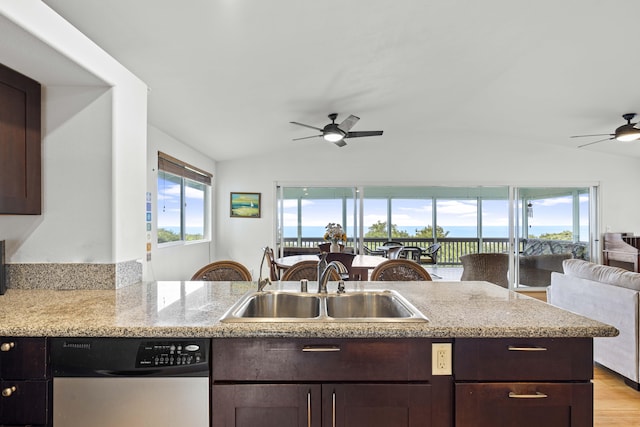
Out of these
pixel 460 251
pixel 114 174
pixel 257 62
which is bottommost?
pixel 460 251

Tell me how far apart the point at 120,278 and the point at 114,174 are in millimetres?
563

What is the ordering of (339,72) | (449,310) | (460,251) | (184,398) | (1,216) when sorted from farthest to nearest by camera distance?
(460,251)
(339,72)
(1,216)
(449,310)
(184,398)

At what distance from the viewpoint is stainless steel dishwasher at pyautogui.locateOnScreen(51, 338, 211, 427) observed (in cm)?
120

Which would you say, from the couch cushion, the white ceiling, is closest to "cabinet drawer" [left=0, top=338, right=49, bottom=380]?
the white ceiling

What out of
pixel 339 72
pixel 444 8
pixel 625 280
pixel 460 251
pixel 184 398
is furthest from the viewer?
pixel 460 251

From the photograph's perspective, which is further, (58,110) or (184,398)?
(58,110)

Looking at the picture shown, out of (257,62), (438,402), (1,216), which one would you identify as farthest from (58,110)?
(438,402)

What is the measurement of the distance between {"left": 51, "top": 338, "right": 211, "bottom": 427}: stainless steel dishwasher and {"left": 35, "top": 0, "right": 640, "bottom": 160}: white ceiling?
1680mm

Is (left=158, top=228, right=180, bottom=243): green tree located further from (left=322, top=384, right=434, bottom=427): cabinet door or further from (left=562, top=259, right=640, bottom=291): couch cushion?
(left=562, top=259, right=640, bottom=291): couch cushion

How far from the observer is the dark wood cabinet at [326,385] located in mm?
1207

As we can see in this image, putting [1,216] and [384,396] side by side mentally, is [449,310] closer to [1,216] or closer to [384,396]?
[384,396]

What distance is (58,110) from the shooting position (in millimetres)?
1786

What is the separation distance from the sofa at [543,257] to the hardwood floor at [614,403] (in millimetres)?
3345

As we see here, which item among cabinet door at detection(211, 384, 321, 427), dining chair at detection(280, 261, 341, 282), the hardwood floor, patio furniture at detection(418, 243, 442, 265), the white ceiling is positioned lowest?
the hardwood floor
